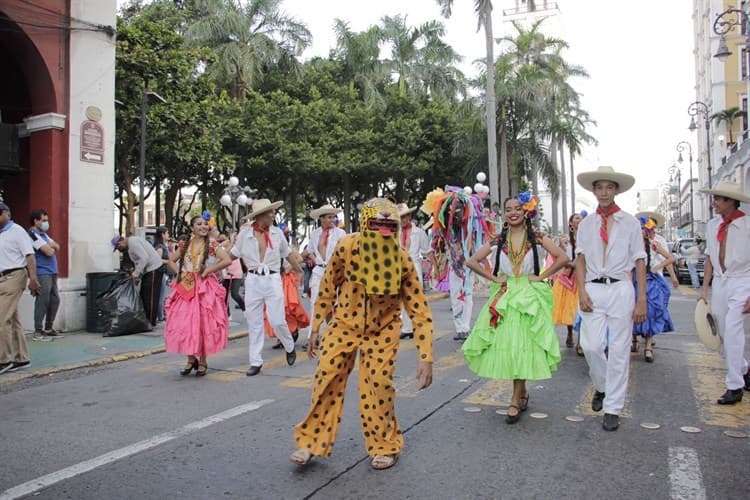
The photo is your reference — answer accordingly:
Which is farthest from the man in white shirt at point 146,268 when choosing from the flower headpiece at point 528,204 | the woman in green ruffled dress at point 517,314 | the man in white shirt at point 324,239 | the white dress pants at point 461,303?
the flower headpiece at point 528,204

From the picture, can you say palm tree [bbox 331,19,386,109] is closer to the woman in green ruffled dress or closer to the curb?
the curb

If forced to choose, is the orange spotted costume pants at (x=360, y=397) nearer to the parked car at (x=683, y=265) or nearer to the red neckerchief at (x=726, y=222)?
the red neckerchief at (x=726, y=222)

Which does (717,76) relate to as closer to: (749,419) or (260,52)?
(260,52)

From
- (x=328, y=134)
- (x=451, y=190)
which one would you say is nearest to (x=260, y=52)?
(x=328, y=134)

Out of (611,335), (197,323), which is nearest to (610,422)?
(611,335)

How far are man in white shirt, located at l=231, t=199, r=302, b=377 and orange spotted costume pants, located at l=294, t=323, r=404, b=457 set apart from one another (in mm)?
3368

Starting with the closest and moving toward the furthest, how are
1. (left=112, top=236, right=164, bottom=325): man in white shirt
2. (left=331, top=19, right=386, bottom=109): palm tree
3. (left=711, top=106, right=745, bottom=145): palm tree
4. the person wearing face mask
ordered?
the person wearing face mask → (left=112, top=236, right=164, bottom=325): man in white shirt → (left=331, top=19, right=386, bottom=109): palm tree → (left=711, top=106, right=745, bottom=145): palm tree

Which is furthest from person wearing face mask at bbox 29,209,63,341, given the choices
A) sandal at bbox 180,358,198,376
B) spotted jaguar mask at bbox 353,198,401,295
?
spotted jaguar mask at bbox 353,198,401,295

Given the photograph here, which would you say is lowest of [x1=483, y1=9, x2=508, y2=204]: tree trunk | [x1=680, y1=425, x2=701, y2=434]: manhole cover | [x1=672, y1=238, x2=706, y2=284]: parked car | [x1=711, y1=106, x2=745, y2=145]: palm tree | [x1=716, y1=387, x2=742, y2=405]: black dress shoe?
[x1=680, y1=425, x2=701, y2=434]: manhole cover

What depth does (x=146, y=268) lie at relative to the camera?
1115 cm

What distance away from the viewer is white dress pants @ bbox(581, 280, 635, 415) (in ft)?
16.2

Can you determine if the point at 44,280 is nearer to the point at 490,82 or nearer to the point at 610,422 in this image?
the point at 610,422

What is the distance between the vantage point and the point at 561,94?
33938 millimetres

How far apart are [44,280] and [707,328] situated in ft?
29.7
